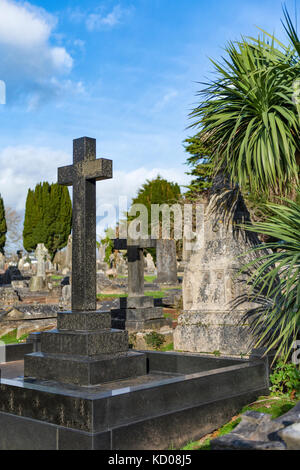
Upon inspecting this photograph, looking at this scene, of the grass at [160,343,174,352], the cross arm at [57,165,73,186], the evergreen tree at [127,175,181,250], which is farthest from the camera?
the evergreen tree at [127,175,181,250]

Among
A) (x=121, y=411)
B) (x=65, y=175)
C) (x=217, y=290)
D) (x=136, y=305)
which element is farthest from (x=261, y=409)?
(x=136, y=305)

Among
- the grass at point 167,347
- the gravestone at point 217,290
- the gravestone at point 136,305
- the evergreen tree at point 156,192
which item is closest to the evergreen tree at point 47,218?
the evergreen tree at point 156,192

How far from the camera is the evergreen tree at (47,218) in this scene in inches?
2035

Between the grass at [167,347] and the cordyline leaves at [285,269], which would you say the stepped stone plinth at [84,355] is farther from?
the grass at [167,347]

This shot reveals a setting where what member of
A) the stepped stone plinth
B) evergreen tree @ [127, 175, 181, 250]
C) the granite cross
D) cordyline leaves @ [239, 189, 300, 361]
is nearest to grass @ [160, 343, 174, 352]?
cordyline leaves @ [239, 189, 300, 361]

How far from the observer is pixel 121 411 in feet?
11.7

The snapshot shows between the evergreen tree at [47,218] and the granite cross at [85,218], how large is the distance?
46.9 meters

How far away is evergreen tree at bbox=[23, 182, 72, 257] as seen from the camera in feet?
170

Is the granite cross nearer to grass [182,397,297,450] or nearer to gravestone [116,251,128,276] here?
grass [182,397,297,450]

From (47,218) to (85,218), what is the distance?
49152 millimetres

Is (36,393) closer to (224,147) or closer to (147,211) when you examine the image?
(224,147)

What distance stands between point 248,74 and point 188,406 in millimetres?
5032

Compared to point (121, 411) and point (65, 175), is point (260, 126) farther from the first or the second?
point (121, 411)

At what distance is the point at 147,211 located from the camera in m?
44.1
